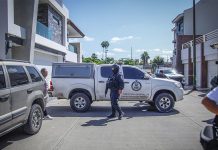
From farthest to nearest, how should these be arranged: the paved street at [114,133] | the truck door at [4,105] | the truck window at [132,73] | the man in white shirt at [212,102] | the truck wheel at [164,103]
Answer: the truck window at [132,73]
the truck wheel at [164,103]
the paved street at [114,133]
the truck door at [4,105]
the man in white shirt at [212,102]

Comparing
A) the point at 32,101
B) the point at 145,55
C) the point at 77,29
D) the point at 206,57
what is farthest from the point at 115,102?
the point at 145,55

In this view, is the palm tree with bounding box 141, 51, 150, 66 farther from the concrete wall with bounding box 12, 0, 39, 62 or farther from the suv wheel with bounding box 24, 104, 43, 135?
the suv wheel with bounding box 24, 104, 43, 135

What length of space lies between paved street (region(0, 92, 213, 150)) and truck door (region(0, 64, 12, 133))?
2.53 feet

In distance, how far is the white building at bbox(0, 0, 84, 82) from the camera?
47.0ft

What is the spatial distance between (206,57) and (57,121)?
2002cm

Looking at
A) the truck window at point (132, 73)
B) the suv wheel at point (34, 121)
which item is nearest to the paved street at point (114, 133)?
the suv wheel at point (34, 121)

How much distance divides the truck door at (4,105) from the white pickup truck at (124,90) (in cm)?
579

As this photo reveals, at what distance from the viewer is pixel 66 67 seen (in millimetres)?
12422

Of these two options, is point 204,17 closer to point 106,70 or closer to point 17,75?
point 106,70

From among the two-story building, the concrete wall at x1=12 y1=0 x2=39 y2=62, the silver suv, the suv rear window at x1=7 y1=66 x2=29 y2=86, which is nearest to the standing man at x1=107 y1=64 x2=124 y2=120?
the silver suv

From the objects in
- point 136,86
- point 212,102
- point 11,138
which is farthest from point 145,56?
point 212,102

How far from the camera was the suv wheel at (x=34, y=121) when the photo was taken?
24.5 ft

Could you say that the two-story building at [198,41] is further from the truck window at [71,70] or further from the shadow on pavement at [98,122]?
the shadow on pavement at [98,122]

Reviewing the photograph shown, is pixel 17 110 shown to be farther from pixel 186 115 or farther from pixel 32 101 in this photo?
pixel 186 115
